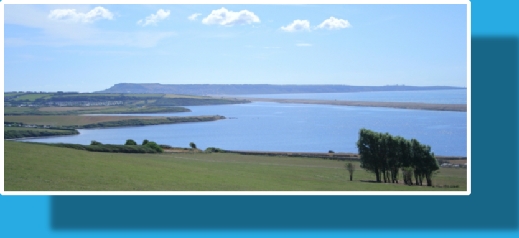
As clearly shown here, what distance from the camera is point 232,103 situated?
293 inches

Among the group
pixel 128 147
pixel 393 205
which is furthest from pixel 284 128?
pixel 128 147

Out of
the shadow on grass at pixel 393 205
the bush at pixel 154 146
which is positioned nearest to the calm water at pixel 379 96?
the shadow on grass at pixel 393 205

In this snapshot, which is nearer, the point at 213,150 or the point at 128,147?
the point at 128,147

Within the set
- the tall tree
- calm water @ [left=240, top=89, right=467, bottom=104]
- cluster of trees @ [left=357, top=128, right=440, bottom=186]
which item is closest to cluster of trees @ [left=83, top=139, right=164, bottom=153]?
calm water @ [left=240, top=89, right=467, bottom=104]

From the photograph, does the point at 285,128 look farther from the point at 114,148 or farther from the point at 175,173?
the point at 114,148

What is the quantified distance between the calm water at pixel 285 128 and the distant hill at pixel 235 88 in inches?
8.3

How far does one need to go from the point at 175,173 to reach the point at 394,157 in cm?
244

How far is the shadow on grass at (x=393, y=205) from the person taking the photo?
669cm

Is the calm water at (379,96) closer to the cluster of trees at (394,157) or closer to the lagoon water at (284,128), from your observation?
the lagoon water at (284,128)

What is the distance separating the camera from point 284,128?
7.09 metres

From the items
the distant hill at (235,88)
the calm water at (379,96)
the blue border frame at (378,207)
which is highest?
the distant hill at (235,88)

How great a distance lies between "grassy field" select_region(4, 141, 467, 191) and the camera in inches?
248

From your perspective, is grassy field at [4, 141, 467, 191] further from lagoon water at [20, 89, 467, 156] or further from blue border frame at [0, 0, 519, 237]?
blue border frame at [0, 0, 519, 237]

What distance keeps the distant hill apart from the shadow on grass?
0.71 m
